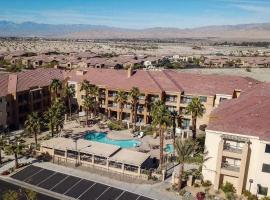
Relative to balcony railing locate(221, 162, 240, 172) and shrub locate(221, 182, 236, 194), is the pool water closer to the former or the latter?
balcony railing locate(221, 162, 240, 172)

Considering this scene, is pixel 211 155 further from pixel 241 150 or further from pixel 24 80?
pixel 24 80

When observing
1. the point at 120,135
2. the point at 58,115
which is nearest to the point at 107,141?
the point at 120,135

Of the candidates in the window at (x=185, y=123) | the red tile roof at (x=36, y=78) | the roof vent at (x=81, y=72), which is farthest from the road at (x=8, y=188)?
the roof vent at (x=81, y=72)

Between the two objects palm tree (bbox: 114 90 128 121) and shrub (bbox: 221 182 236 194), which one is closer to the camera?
shrub (bbox: 221 182 236 194)

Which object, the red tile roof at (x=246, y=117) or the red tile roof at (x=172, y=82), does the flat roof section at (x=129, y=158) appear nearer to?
the red tile roof at (x=246, y=117)

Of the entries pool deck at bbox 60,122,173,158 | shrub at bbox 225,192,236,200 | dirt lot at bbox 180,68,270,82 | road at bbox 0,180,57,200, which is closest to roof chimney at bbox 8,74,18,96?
pool deck at bbox 60,122,173,158

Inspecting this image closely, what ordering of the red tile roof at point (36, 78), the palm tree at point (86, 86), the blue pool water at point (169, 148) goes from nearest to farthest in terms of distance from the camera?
1. the blue pool water at point (169, 148)
2. the red tile roof at point (36, 78)
3. the palm tree at point (86, 86)

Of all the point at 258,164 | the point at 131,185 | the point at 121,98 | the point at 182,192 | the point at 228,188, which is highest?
the point at 121,98
